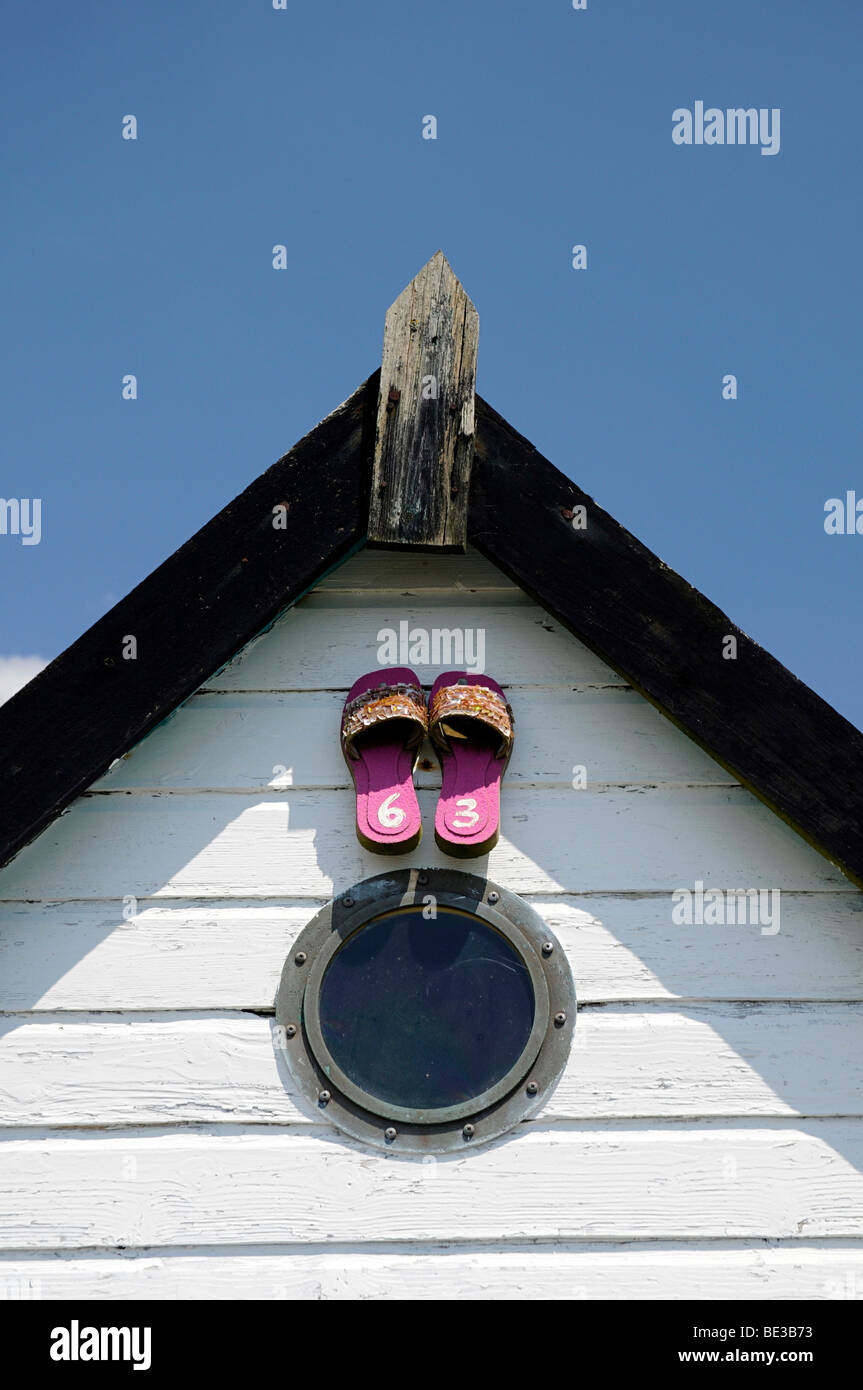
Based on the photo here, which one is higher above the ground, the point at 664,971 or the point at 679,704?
the point at 679,704

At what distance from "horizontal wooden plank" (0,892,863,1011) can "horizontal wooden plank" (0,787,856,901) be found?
5 centimetres

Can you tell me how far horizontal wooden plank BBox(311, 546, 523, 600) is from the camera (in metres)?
3.13

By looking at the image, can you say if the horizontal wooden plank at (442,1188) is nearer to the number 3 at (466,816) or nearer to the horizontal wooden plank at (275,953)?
the horizontal wooden plank at (275,953)

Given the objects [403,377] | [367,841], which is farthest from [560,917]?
[403,377]

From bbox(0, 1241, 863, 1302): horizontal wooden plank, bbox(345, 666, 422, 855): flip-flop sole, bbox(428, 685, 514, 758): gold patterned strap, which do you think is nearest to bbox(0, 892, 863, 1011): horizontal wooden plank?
bbox(345, 666, 422, 855): flip-flop sole

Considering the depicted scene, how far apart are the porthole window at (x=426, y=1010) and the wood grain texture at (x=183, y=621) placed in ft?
2.06

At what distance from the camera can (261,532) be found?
9.60 ft

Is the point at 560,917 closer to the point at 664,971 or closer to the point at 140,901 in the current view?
the point at 664,971

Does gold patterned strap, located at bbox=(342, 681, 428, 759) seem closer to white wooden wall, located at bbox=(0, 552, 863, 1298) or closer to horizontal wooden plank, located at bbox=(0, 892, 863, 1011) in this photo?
white wooden wall, located at bbox=(0, 552, 863, 1298)

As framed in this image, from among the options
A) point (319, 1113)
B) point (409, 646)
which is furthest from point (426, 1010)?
point (409, 646)

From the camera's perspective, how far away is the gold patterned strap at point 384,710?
2.82 m

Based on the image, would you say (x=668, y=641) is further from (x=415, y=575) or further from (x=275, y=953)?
(x=275, y=953)

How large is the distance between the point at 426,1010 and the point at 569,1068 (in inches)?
13.1
